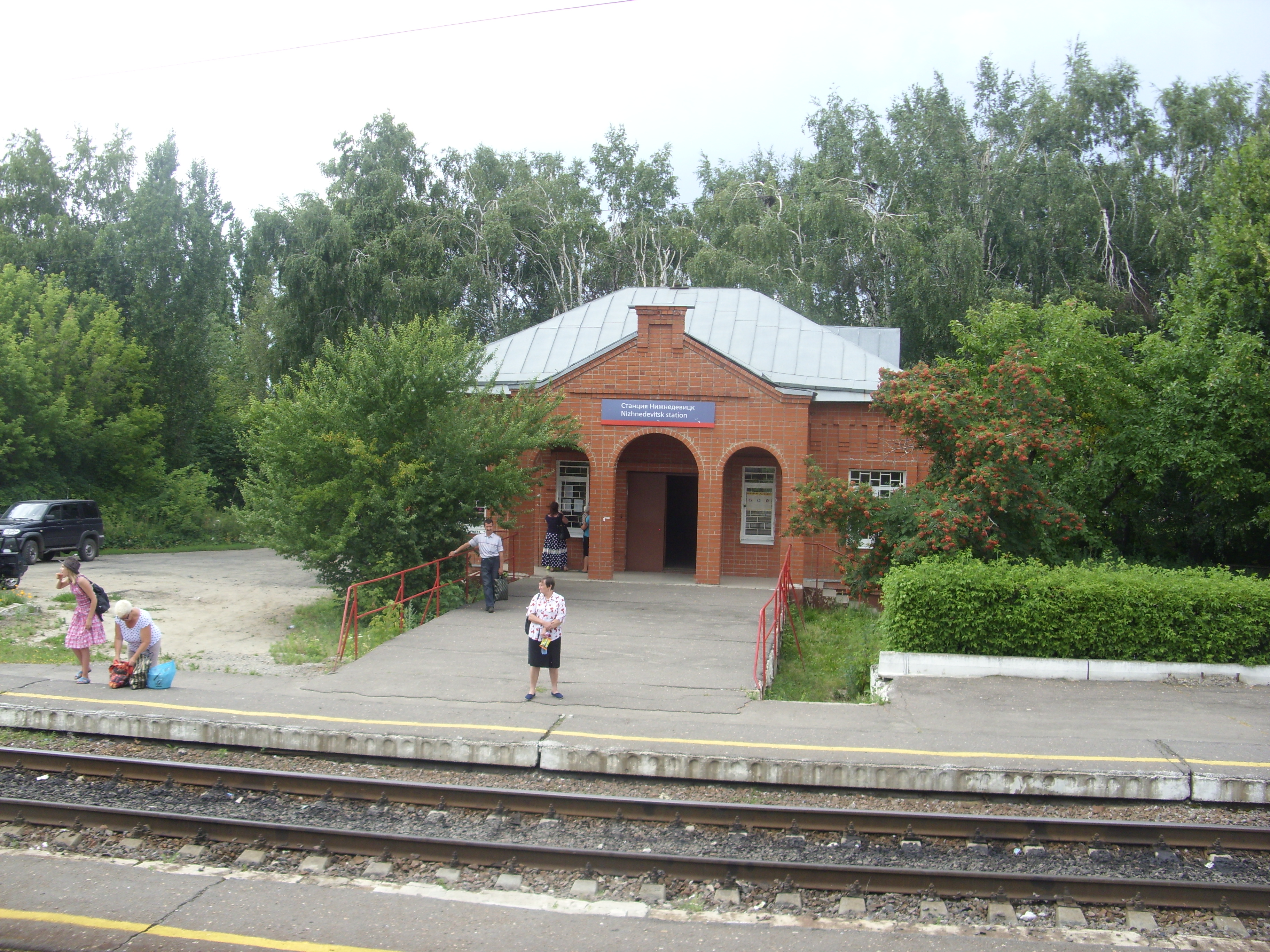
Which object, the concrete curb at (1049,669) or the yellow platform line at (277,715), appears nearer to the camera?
the yellow platform line at (277,715)

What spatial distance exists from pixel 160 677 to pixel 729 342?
15846 millimetres

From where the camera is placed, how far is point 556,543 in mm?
21078

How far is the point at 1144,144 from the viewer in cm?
3497

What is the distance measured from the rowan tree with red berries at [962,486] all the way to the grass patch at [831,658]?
1222 millimetres

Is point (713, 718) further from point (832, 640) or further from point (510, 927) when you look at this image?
point (832, 640)

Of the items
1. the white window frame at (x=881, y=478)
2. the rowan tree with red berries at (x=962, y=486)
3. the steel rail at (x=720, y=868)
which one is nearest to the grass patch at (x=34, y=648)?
the steel rail at (x=720, y=868)

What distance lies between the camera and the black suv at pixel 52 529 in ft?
80.1

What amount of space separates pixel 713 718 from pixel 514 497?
802 centimetres

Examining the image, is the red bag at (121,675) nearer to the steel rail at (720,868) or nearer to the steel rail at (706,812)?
the steel rail at (706,812)

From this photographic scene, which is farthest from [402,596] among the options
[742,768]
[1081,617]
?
[1081,617]

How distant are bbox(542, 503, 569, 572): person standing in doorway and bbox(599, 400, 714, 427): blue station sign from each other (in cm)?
251

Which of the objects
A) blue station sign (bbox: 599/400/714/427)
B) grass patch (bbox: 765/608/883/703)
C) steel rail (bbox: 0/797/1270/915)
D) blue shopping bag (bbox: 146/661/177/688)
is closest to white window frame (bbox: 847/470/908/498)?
grass patch (bbox: 765/608/883/703)

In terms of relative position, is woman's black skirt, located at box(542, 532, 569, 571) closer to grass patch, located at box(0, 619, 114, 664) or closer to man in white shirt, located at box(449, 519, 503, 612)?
man in white shirt, located at box(449, 519, 503, 612)

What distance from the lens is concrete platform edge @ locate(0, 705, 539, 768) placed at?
364 inches
